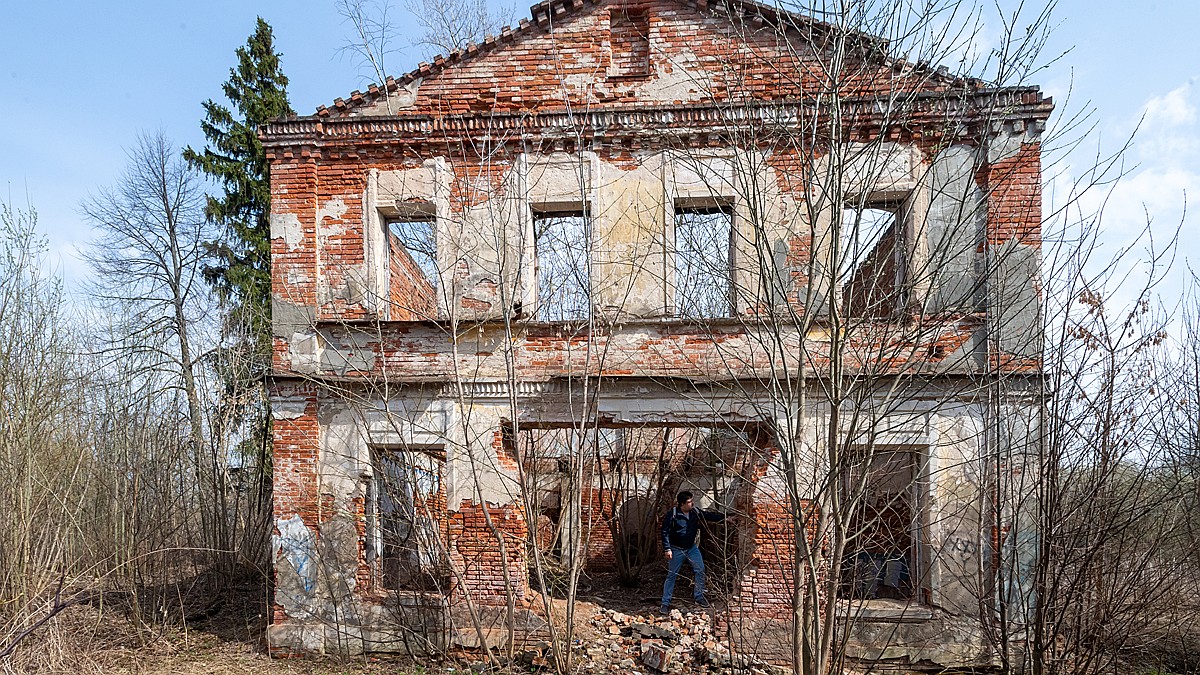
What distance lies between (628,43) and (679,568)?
6.87m

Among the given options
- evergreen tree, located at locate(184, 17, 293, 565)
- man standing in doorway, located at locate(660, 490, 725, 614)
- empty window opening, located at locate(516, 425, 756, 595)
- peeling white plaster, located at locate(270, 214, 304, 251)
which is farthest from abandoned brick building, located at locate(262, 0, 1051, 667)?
evergreen tree, located at locate(184, 17, 293, 565)

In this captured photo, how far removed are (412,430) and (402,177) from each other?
124 inches

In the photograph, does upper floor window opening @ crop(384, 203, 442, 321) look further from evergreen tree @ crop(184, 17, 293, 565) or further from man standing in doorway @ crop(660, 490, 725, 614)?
evergreen tree @ crop(184, 17, 293, 565)

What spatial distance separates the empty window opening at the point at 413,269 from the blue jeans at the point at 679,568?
4.54m

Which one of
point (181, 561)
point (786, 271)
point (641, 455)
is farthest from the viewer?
point (641, 455)

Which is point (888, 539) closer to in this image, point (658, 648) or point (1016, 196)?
point (658, 648)

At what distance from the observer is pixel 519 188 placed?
9.37 m

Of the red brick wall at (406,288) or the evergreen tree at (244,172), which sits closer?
the red brick wall at (406,288)

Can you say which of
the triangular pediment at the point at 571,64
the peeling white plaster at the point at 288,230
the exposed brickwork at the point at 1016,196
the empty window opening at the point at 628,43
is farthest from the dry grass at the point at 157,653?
the exposed brickwork at the point at 1016,196

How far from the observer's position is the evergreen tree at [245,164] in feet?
64.3

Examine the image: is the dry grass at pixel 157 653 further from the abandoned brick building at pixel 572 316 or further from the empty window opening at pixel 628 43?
the empty window opening at pixel 628 43

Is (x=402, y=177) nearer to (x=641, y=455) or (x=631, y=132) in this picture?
(x=631, y=132)

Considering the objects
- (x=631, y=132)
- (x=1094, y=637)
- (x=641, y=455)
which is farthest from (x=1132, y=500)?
(x=641, y=455)

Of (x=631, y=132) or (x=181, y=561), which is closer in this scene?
(x=631, y=132)
